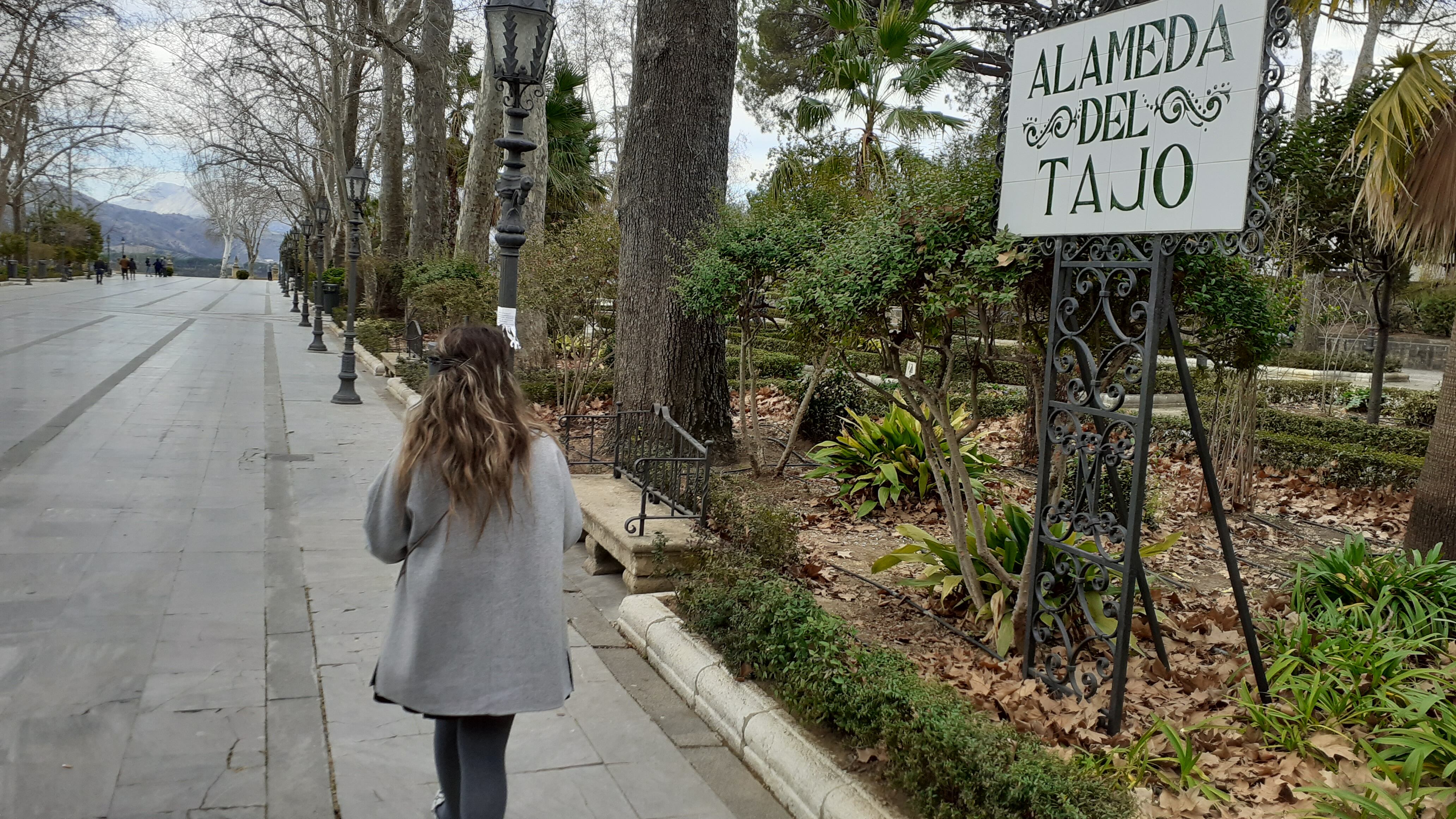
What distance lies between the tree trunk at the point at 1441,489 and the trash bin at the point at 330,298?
31.2 metres

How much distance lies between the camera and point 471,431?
2459mm

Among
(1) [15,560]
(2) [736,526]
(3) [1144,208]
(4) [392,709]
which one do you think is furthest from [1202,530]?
(1) [15,560]

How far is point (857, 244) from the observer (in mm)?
4547

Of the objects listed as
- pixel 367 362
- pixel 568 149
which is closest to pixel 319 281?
pixel 367 362

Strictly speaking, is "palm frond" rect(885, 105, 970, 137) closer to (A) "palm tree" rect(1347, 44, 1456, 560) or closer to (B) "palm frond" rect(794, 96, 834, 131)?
(B) "palm frond" rect(794, 96, 834, 131)

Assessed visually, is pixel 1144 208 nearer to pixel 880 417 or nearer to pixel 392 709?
pixel 392 709

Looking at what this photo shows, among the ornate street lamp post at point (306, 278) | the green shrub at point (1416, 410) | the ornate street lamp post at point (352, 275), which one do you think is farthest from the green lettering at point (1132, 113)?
the ornate street lamp post at point (306, 278)

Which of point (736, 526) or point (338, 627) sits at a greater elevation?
point (736, 526)

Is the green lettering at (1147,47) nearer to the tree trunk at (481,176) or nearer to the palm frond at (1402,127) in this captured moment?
the palm frond at (1402,127)

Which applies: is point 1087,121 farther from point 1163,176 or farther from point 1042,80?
point 1163,176

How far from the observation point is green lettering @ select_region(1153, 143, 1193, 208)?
11.0ft

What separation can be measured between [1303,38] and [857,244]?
78.4 ft

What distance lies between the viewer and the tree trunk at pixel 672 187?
814 centimetres

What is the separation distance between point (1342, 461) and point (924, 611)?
6713 millimetres
